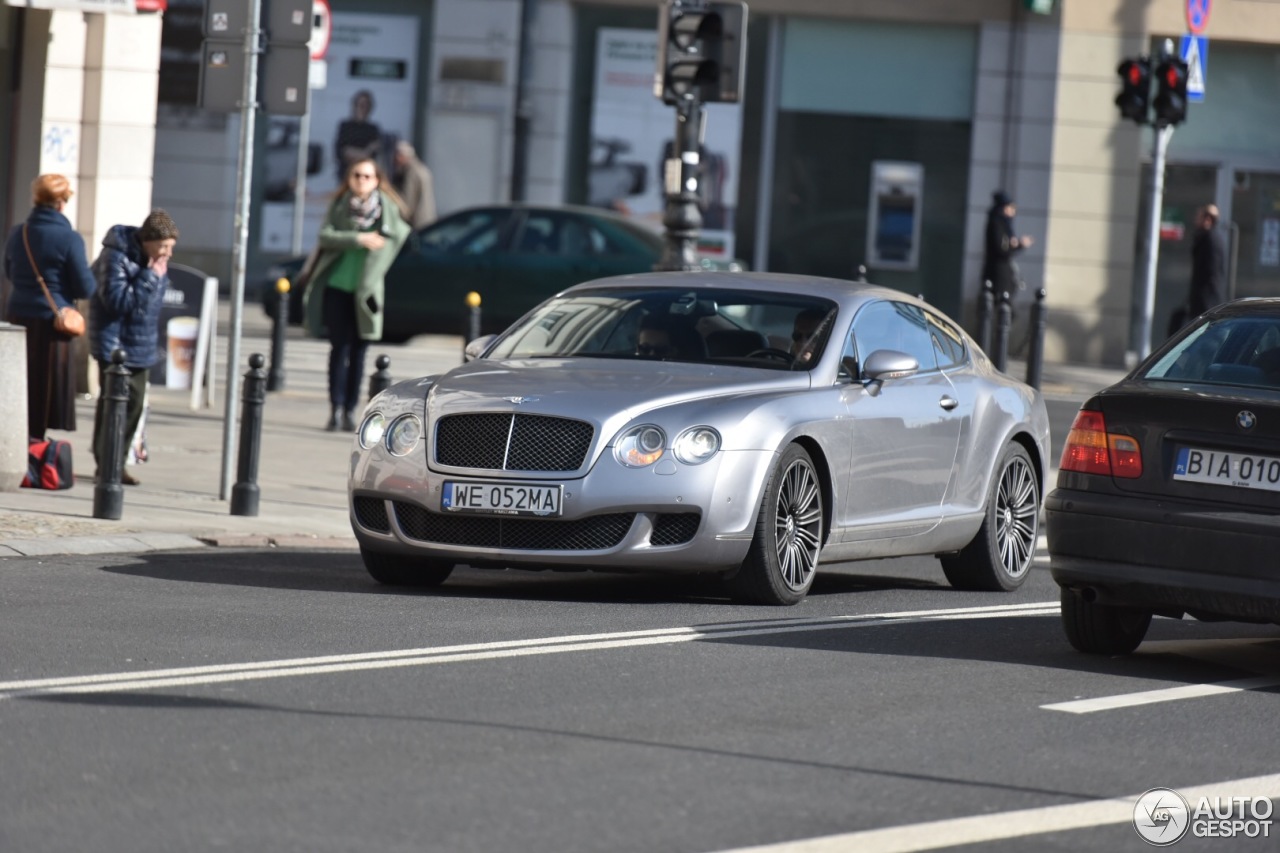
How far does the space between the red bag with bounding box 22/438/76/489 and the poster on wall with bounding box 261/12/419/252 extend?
17807 millimetres

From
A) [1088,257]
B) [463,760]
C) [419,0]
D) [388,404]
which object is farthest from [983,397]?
[419,0]

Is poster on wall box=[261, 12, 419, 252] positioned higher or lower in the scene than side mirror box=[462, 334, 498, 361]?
higher

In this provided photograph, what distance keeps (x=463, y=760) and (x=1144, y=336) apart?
20.9 m

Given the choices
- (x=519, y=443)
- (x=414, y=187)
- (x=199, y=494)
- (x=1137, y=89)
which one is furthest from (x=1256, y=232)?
(x=519, y=443)

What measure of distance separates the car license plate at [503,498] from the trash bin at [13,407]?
397cm

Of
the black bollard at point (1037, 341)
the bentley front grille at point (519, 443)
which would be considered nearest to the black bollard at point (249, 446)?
the bentley front grille at point (519, 443)

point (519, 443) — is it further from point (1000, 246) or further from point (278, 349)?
point (1000, 246)

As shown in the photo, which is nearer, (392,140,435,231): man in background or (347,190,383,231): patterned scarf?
(347,190,383,231): patterned scarf

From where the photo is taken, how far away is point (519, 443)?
938 cm

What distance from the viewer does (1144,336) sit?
25953mm

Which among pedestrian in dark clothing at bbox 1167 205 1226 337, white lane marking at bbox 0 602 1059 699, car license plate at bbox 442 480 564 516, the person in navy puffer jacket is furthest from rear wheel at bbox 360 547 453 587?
pedestrian in dark clothing at bbox 1167 205 1226 337

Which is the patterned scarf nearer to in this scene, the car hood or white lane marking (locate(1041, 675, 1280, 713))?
the car hood

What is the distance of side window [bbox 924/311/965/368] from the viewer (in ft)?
36.8

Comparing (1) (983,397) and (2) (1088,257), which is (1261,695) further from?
(2) (1088,257)
